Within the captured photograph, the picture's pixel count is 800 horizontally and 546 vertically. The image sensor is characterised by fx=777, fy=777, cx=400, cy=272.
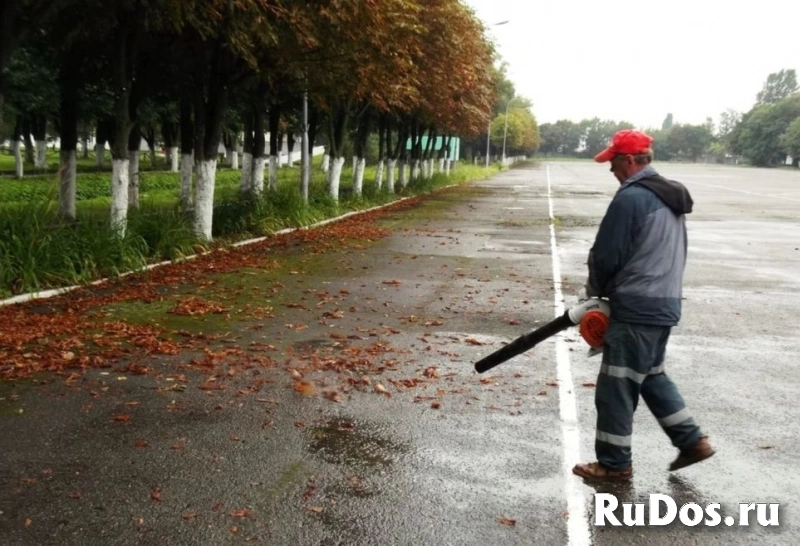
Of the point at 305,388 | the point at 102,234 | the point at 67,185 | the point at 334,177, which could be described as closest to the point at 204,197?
Answer: the point at 67,185

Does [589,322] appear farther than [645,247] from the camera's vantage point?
Yes

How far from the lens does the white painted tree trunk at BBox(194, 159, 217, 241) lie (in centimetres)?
1476

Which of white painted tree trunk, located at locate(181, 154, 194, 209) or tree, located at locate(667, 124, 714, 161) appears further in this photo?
tree, located at locate(667, 124, 714, 161)

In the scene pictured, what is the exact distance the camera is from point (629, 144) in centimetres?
451

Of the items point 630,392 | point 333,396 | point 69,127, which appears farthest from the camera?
point 69,127

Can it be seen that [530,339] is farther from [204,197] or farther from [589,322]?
[204,197]

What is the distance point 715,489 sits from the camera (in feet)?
14.9

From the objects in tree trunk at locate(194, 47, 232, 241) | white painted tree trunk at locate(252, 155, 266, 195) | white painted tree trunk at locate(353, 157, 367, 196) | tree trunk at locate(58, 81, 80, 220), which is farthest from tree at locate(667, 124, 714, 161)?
tree trunk at locate(58, 81, 80, 220)

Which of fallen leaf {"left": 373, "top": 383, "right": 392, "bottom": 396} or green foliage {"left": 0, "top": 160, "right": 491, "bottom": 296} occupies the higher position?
green foliage {"left": 0, "top": 160, "right": 491, "bottom": 296}

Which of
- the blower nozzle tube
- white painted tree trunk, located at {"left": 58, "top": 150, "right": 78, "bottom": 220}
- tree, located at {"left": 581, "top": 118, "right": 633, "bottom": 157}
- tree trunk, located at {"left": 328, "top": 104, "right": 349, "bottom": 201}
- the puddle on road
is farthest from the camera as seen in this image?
tree, located at {"left": 581, "top": 118, "right": 633, "bottom": 157}

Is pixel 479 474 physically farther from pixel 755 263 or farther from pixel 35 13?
pixel 755 263

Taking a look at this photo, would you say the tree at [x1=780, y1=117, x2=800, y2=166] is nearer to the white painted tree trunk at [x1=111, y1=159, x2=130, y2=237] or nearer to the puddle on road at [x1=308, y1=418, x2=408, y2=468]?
the white painted tree trunk at [x1=111, y1=159, x2=130, y2=237]

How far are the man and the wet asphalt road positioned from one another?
0.27 metres

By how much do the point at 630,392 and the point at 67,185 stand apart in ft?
47.1
